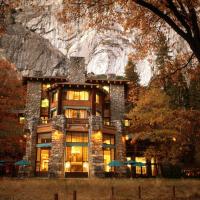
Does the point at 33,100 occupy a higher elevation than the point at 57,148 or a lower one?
higher

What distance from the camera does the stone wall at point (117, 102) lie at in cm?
5006

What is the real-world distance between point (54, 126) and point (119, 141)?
36.0 feet

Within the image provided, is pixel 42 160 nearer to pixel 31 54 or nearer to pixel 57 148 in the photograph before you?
pixel 57 148

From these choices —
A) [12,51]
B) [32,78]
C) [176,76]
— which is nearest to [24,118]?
[32,78]

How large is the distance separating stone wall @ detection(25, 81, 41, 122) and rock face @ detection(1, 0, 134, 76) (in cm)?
3991

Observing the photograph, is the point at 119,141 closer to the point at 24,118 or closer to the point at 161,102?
the point at 161,102

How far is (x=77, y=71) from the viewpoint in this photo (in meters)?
48.7

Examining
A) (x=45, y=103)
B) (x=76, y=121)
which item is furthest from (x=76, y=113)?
(x=45, y=103)

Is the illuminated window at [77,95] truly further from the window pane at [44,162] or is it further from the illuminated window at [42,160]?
the window pane at [44,162]

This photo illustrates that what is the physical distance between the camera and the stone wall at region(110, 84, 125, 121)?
50062 mm

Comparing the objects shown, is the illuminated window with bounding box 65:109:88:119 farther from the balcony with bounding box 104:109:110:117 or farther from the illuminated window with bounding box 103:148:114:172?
the illuminated window with bounding box 103:148:114:172

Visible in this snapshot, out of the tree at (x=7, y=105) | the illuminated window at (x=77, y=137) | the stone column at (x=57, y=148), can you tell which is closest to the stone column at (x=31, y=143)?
the stone column at (x=57, y=148)

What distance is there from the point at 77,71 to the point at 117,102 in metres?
9.37

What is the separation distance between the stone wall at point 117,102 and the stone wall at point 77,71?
20.3ft
